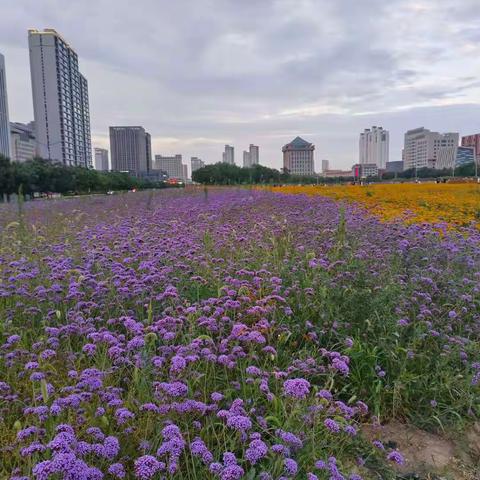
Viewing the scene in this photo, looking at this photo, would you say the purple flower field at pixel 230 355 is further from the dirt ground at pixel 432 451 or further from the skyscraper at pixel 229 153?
the skyscraper at pixel 229 153

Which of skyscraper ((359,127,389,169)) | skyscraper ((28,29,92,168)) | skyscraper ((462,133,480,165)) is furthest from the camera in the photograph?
skyscraper ((359,127,389,169))

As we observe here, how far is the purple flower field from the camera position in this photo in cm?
169

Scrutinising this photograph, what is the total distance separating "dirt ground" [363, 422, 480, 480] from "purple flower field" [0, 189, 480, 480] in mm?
86

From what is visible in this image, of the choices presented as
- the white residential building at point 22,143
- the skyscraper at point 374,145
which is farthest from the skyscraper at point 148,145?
the skyscraper at point 374,145

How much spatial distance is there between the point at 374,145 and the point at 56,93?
12565 centimetres

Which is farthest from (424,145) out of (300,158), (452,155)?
(300,158)

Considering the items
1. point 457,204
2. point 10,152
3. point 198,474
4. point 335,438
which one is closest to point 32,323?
point 198,474

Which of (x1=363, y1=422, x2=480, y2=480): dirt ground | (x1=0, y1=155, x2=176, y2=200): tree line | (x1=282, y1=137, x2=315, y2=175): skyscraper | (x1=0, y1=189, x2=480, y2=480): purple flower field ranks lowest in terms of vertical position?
(x1=363, y1=422, x2=480, y2=480): dirt ground

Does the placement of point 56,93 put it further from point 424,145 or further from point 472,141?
point 472,141

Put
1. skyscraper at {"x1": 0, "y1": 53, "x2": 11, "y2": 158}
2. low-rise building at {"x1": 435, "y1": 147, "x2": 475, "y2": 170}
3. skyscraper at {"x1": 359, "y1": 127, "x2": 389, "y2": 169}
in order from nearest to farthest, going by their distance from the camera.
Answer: skyscraper at {"x1": 0, "y1": 53, "x2": 11, "y2": 158} < low-rise building at {"x1": 435, "y1": 147, "x2": 475, "y2": 170} < skyscraper at {"x1": 359, "y1": 127, "x2": 389, "y2": 169}

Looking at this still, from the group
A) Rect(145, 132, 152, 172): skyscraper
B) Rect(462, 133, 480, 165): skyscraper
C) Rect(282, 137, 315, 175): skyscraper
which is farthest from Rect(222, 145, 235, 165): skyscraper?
Rect(462, 133, 480, 165): skyscraper

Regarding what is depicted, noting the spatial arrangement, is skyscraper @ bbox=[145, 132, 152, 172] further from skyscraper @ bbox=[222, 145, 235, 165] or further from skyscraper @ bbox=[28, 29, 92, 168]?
skyscraper @ bbox=[28, 29, 92, 168]

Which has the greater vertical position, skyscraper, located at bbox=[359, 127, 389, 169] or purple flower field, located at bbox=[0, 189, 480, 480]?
skyscraper, located at bbox=[359, 127, 389, 169]

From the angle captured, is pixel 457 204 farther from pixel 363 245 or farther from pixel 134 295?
pixel 134 295
